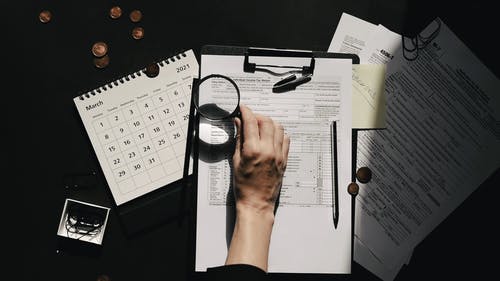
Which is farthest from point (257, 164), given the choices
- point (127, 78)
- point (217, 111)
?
point (127, 78)

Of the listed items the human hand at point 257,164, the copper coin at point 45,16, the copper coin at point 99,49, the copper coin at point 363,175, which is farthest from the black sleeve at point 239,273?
the copper coin at point 45,16

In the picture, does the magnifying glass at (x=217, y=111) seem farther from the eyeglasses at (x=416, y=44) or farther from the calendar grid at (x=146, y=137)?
the eyeglasses at (x=416, y=44)

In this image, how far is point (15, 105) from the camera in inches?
45.8

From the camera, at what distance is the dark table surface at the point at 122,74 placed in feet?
3.69

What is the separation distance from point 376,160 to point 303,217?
0.24m

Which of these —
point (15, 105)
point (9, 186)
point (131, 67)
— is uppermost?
point (131, 67)

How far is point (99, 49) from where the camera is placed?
1.16 metres

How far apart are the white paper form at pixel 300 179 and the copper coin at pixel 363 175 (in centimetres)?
4

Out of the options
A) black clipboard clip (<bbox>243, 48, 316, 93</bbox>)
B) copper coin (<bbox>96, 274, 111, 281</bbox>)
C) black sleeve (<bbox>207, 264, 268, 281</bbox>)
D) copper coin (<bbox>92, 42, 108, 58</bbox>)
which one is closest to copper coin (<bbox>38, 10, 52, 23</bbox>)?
copper coin (<bbox>92, 42, 108, 58</bbox>)

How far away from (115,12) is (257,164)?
0.55 m

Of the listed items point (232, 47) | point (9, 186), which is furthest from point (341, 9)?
point (9, 186)

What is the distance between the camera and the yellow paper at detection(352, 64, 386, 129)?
116 centimetres

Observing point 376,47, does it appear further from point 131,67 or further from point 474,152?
point 131,67

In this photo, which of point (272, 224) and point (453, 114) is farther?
point (453, 114)
